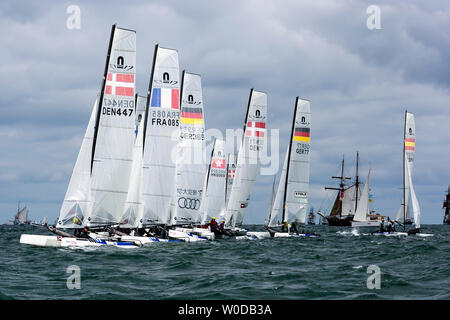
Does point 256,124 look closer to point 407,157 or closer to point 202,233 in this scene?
point 202,233

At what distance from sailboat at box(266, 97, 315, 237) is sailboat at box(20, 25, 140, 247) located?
17943 mm

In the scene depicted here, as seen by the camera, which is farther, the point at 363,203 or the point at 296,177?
the point at 363,203

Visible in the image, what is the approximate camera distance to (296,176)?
46375 millimetres

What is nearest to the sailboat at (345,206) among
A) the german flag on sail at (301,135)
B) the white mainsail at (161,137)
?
the german flag on sail at (301,135)

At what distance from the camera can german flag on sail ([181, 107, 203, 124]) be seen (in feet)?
132

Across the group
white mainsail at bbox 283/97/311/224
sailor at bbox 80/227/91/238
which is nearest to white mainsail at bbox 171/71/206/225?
white mainsail at bbox 283/97/311/224

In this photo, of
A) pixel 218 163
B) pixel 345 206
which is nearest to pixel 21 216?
pixel 345 206

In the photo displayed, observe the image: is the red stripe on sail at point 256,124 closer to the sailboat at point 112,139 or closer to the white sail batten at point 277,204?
the white sail batten at point 277,204

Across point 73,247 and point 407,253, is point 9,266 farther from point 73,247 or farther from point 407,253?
point 407,253

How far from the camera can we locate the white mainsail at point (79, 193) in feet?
91.5

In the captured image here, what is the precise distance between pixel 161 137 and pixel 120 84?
16.3ft

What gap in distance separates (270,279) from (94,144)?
15287mm
